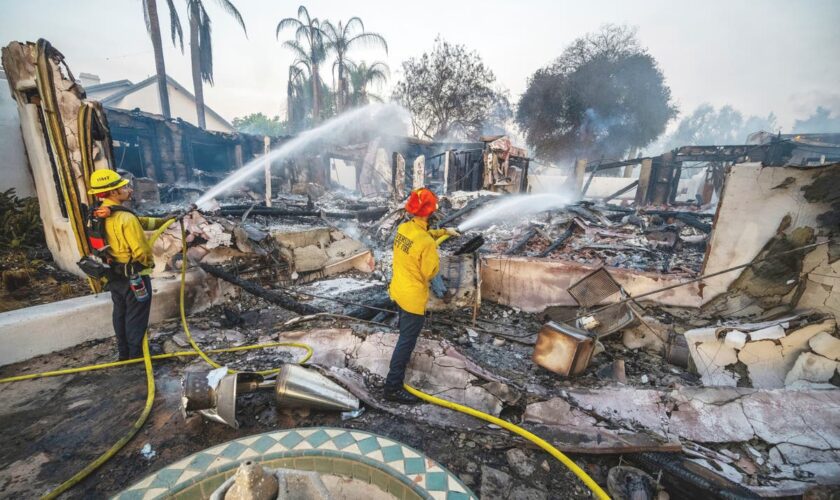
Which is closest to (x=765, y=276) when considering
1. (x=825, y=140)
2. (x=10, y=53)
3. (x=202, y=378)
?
(x=202, y=378)

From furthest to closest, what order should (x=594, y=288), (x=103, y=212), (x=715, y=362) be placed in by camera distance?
(x=594, y=288), (x=715, y=362), (x=103, y=212)

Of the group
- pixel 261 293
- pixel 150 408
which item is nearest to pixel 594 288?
pixel 261 293

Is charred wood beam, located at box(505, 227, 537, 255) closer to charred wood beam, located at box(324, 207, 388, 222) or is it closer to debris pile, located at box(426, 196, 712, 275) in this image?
debris pile, located at box(426, 196, 712, 275)

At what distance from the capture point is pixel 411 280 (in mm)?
3186

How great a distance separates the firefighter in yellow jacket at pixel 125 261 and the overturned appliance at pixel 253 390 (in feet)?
5.64

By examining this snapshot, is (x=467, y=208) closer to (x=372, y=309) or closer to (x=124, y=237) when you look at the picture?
(x=372, y=309)

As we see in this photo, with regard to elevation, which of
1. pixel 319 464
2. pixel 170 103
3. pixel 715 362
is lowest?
pixel 715 362

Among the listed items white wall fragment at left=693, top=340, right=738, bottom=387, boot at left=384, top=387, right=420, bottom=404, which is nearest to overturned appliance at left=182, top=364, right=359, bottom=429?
boot at left=384, top=387, right=420, bottom=404

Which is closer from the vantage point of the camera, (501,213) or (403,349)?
(403,349)

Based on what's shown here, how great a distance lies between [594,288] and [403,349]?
12.3 feet

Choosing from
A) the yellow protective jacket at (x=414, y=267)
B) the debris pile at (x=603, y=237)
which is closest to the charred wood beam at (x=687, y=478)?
the yellow protective jacket at (x=414, y=267)

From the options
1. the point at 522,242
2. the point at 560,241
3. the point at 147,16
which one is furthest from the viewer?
the point at 147,16

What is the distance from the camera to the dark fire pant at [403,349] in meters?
3.12

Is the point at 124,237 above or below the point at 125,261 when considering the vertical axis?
above
